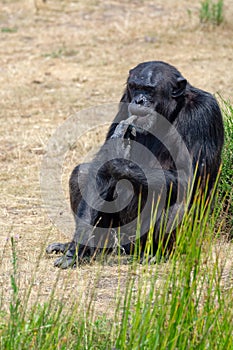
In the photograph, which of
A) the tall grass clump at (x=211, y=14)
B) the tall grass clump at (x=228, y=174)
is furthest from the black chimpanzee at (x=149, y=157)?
the tall grass clump at (x=211, y=14)

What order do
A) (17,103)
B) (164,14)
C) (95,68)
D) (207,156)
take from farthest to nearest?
(164,14) < (95,68) < (17,103) < (207,156)

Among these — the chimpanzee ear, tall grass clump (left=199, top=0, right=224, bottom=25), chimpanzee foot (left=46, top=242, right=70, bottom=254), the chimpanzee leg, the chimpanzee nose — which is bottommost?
chimpanzee foot (left=46, top=242, right=70, bottom=254)

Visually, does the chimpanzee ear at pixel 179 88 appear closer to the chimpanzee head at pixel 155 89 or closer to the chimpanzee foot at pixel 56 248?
the chimpanzee head at pixel 155 89

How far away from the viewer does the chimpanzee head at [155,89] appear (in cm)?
529

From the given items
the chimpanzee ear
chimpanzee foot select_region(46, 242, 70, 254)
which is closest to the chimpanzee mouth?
the chimpanzee ear

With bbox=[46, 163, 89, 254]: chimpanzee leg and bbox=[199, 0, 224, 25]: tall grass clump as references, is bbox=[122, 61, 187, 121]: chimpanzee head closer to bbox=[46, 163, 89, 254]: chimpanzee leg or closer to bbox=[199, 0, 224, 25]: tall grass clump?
bbox=[46, 163, 89, 254]: chimpanzee leg

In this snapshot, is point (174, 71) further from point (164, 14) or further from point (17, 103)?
point (164, 14)

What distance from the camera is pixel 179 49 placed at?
10742 millimetres

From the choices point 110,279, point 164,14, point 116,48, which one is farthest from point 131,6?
point 110,279

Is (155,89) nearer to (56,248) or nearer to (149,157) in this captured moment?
(149,157)

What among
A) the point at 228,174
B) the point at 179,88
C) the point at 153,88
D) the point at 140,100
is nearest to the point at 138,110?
the point at 140,100

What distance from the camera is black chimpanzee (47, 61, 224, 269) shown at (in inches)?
206

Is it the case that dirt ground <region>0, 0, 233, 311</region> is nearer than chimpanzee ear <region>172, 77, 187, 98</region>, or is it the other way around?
chimpanzee ear <region>172, 77, 187, 98</region>

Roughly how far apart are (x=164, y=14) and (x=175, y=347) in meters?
9.12
